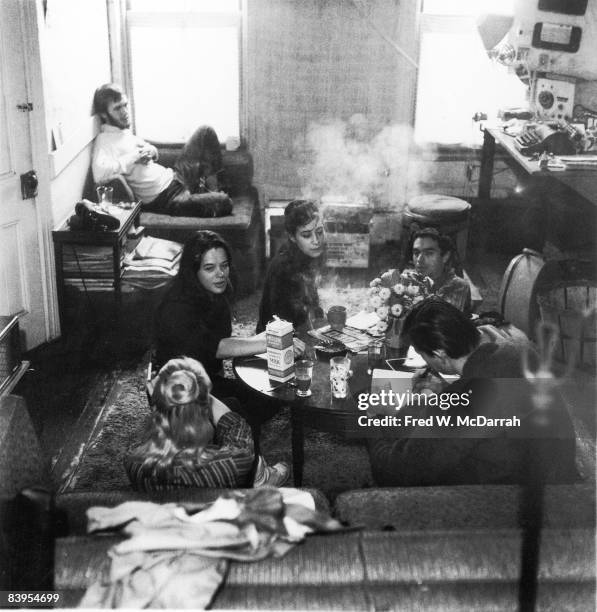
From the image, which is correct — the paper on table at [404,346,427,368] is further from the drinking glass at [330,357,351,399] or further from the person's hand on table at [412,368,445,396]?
the drinking glass at [330,357,351,399]

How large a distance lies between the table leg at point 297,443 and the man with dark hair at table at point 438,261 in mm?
989

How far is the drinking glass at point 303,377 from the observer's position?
296cm

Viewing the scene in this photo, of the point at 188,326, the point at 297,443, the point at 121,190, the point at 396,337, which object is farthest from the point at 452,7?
the point at 297,443

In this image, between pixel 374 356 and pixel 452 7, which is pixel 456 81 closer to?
pixel 452 7

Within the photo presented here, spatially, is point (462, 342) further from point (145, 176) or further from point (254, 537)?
point (145, 176)

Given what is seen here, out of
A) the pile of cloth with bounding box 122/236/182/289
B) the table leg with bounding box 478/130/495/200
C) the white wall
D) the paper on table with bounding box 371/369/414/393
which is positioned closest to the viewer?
the paper on table with bounding box 371/369/414/393

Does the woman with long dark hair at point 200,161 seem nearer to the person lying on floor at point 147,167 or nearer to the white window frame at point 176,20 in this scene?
the person lying on floor at point 147,167

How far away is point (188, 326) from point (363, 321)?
Result: 760 mm

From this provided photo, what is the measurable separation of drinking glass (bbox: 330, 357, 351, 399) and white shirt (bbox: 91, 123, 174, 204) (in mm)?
3064

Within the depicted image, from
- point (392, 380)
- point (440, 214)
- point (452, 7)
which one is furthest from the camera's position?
point (452, 7)

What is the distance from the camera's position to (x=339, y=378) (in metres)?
2.93

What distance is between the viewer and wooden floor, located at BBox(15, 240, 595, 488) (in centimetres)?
383

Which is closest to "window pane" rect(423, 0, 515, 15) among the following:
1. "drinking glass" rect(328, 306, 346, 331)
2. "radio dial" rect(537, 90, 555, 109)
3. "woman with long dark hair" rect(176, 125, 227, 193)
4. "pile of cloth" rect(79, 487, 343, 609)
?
"radio dial" rect(537, 90, 555, 109)

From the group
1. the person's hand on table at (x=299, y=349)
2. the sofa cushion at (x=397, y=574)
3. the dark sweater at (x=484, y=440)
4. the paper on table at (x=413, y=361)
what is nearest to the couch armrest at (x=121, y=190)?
the person's hand on table at (x=299, y=349)
